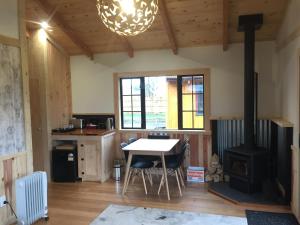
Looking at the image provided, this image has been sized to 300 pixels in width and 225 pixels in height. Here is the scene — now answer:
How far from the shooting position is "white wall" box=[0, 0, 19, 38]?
330cm

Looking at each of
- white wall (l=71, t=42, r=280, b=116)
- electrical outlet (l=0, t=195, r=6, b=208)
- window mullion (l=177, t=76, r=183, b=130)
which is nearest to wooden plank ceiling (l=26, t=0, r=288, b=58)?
white wall (l=71, t=42, r=280, b=116)

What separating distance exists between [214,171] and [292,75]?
2129 millimetres

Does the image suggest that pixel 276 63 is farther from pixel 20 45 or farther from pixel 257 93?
pixel 20 45

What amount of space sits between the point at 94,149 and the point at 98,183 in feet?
2.00

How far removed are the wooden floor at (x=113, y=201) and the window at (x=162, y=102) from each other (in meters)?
1.28

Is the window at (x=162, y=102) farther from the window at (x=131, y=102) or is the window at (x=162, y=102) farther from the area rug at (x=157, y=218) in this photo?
the area rug at (x=157, y=218)

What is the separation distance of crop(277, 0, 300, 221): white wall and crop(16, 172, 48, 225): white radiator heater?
3.13 m

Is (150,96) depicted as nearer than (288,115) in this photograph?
No

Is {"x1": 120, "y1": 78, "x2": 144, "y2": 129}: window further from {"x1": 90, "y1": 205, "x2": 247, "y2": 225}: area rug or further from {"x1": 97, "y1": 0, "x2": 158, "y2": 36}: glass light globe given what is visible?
{"x1": 97, "y1": 0, "x2": 158, "y2": 36}: glass light globe

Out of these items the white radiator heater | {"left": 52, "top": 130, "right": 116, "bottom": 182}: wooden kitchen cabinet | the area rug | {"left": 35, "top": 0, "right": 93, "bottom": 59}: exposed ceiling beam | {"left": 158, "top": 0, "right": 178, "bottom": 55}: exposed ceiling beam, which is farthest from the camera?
{"left": 52, "top": 130, "right": 116, "bottom": 182}: wooden kitchen cabinet

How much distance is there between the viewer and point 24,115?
363 centimetres

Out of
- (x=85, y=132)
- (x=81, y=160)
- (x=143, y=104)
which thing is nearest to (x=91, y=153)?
(x=81, y=160)

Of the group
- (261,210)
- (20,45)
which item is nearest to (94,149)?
(20,45)

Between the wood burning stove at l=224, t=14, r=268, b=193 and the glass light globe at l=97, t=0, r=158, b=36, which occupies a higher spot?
the glass light globe at l=97, t=0, r=158, b=36
